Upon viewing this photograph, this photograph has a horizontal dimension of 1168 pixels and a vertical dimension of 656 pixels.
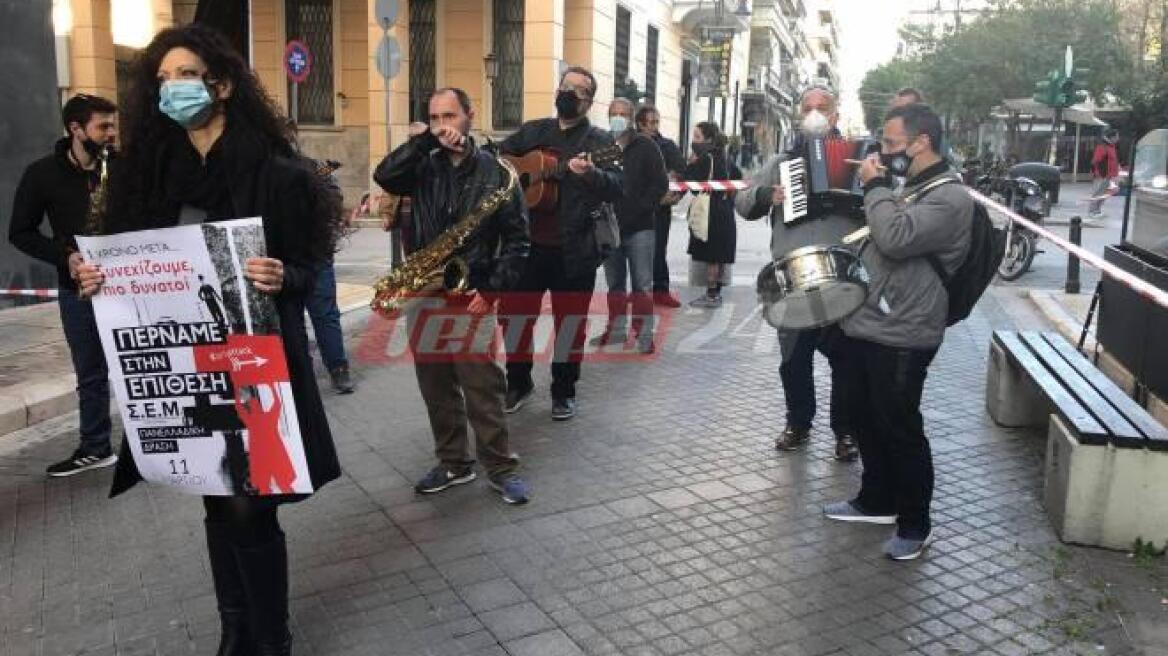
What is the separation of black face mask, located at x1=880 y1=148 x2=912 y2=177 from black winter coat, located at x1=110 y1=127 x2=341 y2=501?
2390mm

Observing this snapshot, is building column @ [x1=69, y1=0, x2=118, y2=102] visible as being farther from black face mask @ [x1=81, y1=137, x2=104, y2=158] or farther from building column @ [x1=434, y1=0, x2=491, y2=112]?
black face mask @ [x1=81, y1=137, x2=104, y2=158]

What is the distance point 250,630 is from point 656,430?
3.21m

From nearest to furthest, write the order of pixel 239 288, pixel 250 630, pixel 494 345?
pixel 239 288 → pixel 250 630 → pixel 494 345

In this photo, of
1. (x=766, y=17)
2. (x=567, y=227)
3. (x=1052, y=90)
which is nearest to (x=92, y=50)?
(x=567, y=227)

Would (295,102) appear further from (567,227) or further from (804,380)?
(804,380)

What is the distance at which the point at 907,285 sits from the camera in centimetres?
406

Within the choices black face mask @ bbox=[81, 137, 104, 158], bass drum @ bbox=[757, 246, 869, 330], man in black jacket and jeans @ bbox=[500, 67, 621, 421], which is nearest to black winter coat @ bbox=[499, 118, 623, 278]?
man in black jacket and jeans @ bbox=[500, 67, 621, 421]

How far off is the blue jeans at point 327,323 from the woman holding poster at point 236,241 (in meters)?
3.83

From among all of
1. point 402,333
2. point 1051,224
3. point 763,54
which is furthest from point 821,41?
point 402,333

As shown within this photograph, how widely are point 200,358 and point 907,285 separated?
9.16 ft

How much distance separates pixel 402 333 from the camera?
906 centimetres

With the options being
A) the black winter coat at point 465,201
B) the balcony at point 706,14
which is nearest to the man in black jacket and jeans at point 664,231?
→ the black winter coat at point 465,201

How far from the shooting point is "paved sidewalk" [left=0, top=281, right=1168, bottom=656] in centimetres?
347

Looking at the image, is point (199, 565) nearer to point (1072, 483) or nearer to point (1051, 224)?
point (1072, 483)
